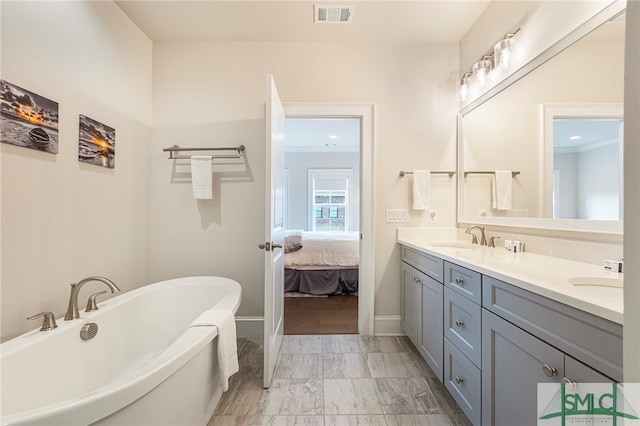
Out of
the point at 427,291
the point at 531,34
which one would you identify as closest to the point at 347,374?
the point at 427,291

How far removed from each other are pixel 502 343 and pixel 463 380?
0.43 m

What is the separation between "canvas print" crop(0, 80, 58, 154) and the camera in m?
1.19

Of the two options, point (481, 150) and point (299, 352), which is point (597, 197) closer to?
point (481, 150)

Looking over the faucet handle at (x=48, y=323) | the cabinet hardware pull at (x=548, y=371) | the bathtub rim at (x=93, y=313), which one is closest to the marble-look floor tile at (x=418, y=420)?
the cabinet hardware pull at (x=548, y=371)

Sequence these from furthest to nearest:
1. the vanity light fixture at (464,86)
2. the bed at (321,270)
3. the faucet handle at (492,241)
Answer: the bed at (321,270) → the vanity light fixture at (464,86) → the faucet handle at (492,241)

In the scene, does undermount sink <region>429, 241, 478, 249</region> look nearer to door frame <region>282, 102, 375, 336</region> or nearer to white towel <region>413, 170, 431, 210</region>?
white towel <region>413, 170, 431, 210</region>

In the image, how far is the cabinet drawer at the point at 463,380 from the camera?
3.97ft

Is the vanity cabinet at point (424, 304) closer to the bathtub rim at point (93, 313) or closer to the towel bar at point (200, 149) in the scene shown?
the bathtub rim at point (93, 313)

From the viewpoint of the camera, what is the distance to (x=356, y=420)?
1.37m

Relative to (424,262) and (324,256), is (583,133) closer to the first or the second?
(424,262)

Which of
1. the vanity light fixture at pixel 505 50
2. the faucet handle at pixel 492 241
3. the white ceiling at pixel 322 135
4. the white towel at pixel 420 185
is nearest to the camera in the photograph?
the vanity light fixture at pixel 505 50

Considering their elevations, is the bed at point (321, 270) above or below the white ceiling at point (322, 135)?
below

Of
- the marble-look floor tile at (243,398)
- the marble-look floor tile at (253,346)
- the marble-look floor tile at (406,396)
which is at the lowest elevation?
the marble-look floor tile at (253,346)

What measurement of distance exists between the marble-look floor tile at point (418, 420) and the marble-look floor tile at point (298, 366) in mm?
544
